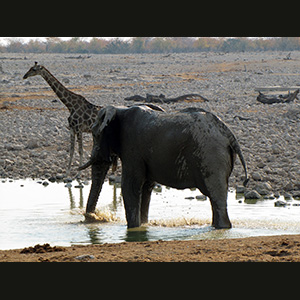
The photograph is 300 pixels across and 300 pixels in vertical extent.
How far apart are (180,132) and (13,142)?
947 cm

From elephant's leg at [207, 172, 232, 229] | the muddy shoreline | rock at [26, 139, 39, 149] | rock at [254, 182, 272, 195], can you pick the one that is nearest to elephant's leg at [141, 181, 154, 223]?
elephant's leg at [207, 172, 232, 229]

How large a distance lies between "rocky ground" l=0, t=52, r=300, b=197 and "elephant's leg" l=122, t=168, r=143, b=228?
3188 millimetres

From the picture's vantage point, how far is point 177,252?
753 cm

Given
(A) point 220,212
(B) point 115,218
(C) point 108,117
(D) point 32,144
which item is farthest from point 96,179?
(D) point 32,144

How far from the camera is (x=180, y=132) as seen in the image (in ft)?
31.6

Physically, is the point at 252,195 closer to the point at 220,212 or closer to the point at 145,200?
the point at 145,200

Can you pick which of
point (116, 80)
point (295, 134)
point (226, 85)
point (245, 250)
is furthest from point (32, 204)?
point (116, 80)

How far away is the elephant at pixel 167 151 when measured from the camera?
9445 millimetres

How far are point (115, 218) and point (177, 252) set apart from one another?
3726 millimetres

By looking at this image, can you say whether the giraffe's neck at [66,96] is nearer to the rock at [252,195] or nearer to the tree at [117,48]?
the rock at [252,195]

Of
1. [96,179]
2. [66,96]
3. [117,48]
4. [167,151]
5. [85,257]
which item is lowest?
[85,257]

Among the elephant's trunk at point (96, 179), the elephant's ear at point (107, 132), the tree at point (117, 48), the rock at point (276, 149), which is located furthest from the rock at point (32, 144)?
the tree at point (117, 48)

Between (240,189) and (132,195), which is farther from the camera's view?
(240,189)

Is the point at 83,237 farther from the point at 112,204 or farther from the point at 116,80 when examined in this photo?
the point at 116,80
